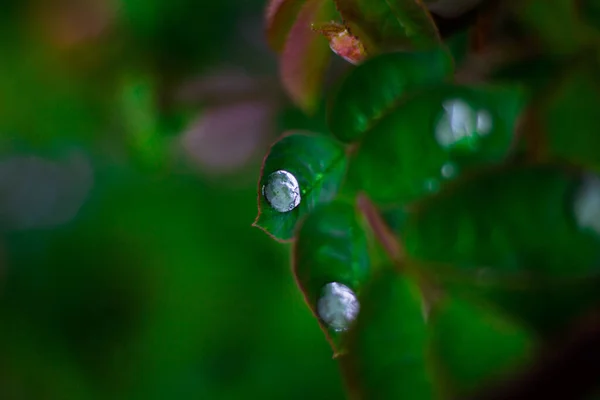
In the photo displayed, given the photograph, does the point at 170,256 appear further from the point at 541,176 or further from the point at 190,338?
Answer: the point at 541,176

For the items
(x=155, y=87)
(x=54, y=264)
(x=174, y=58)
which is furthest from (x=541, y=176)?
(x=54, y=264)

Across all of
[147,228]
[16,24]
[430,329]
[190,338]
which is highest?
[430,329]

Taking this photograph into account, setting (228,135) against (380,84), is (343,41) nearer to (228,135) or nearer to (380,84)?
(380,84)

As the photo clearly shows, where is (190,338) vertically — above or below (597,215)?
below

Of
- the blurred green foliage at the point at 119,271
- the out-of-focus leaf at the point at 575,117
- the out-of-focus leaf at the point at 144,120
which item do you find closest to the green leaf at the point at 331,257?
the out-of-focus leaf at the point at 575,117

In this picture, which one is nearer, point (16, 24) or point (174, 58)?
point (174, 58)

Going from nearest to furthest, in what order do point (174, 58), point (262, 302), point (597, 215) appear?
point (597, 215) < point (174, 58) < point (262, 302)

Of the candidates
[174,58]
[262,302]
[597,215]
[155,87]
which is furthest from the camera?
[262,302]
